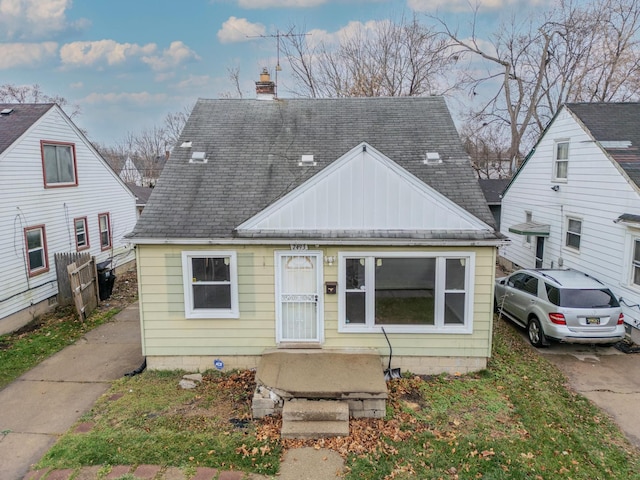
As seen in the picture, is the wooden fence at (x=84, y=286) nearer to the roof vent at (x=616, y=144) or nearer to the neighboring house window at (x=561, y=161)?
the roof vent at (x=616, y=144)

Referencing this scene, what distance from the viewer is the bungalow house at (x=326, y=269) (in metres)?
8.11

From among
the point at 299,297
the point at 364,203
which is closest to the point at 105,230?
the point at 299,297

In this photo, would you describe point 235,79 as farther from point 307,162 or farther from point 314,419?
point 314,419

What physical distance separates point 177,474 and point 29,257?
1070 centimetres

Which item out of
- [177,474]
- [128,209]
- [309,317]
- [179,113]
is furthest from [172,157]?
[179,113]

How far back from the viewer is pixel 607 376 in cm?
880

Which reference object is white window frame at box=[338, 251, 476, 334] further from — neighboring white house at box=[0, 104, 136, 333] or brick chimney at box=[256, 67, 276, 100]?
brick chimney at box=[256, 67, 276, 100]

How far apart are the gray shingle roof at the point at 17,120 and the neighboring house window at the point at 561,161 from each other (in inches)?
690

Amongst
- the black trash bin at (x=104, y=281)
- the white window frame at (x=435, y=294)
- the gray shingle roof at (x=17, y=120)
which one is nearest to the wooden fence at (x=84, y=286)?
the black trash bin at (x=104, y=281)

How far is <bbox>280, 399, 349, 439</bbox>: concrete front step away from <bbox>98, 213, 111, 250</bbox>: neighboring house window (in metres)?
14.0

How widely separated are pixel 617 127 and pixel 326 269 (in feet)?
34.3

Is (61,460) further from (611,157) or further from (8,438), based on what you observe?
(611,157)

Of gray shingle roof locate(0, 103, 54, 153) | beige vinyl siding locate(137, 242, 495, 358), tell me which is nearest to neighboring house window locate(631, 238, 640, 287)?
beige vinyl siding locate(137, 242, 495, 358)

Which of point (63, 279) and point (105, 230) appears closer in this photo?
point (63, 279)
